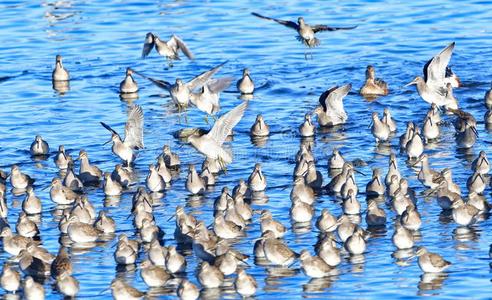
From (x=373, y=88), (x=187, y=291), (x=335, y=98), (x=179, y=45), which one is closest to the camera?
(x=187, y=291)

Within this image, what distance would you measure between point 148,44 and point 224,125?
1102 centimetres

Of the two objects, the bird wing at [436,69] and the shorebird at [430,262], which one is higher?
the shorebird at [430,262]

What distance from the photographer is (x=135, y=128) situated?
2798 centimetres

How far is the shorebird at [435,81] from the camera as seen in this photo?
30.2m

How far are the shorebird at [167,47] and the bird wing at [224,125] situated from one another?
9581 millimetres

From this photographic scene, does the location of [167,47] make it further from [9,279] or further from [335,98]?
[9,279]

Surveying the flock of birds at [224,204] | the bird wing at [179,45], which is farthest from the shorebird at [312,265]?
the bird wing at [179,45]

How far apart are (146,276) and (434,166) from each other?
839 cm

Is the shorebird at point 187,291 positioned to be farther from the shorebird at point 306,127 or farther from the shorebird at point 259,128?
the shorebird at point 306,127

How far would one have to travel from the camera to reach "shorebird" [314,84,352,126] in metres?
29.5

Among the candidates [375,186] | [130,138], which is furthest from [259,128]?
[375,186]

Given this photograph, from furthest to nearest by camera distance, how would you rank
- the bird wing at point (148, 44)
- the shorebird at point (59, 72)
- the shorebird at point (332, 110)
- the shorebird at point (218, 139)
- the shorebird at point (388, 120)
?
1. the bird wing at point (148, 44)
2. the shorebird at point (59, 72)
3. the shorebird at point (332, 110)
4. the shorebird at point (388, 120)
5. the shorebird at point (218, 139)

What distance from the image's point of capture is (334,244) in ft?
67.1

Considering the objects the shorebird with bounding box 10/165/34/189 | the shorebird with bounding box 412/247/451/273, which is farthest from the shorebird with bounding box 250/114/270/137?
the shorebird with bounding box 412/247/451/273
